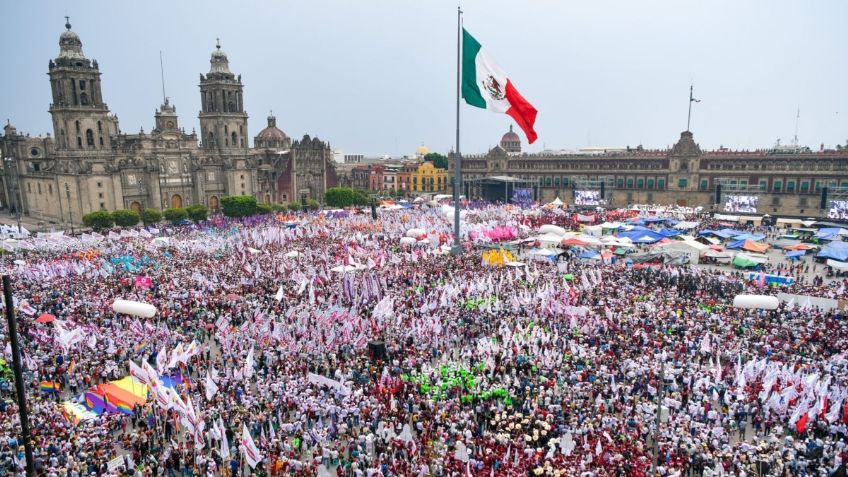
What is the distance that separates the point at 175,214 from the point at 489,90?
4663cm

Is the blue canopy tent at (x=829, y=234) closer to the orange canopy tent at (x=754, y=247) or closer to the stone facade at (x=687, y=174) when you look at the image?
the orange canopy tent at (x=754, y=247)

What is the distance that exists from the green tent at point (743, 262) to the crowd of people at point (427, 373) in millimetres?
5912

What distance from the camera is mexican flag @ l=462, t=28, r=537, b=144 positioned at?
26938 millimetres

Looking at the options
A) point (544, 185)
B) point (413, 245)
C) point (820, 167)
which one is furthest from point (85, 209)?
point (820, 167)

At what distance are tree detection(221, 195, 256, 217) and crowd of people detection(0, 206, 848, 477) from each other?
101 ft

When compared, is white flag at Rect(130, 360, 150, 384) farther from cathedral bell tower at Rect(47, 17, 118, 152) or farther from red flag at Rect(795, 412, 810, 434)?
cathedral bell tower at Rect(47, 17, 118, 152)

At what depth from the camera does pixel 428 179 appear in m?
111

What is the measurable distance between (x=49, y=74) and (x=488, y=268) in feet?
190

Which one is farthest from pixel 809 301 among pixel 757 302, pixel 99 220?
pixel 99 220

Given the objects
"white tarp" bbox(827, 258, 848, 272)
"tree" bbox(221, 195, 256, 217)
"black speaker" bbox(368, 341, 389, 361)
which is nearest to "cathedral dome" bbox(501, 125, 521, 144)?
"tree" bbox(221, 195, 256, 217)

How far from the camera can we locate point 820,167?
228 ft

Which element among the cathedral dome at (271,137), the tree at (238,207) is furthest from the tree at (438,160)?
the tree at (238,207)

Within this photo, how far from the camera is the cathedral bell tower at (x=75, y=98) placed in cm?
6269

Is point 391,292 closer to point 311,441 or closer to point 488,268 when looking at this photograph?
point 488,268
